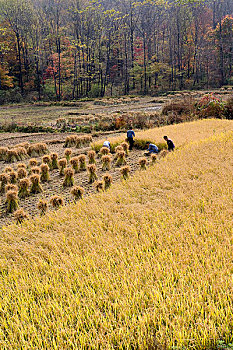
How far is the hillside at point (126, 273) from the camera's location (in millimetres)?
2287

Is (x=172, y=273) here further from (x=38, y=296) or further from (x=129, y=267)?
(x=38, y=296)

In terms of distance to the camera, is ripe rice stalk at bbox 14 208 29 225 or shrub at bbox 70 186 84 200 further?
shrub at bbox 70 186 84 200

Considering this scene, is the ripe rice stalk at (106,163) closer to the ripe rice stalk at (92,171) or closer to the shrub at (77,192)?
the ripe rice stalk at (92,171)

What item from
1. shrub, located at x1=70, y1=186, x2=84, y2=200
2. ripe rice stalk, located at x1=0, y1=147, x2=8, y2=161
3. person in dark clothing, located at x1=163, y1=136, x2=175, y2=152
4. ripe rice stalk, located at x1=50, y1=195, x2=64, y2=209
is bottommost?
ripe rice stalk, located at x1=50, y1=195, x2=64, y2=209

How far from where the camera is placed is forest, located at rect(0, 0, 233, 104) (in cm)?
3841

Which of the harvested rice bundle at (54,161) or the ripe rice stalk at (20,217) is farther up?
the harvested rice bundle at (54,161)

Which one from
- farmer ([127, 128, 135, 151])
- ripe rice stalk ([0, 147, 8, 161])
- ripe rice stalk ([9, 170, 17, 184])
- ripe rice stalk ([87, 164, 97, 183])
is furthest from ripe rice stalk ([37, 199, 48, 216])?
ripe rice stalk ([0, 147, 8, 161])

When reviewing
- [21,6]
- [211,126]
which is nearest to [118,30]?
[21,6]

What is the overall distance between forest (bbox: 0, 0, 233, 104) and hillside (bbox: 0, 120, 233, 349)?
34.2 metres

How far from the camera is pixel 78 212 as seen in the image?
17.0 ft

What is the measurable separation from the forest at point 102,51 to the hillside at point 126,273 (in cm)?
3420

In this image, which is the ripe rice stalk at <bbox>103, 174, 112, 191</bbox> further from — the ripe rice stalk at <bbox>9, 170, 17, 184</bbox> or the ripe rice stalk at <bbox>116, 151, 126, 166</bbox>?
the ripe rice stalk at <bbox>9, 170, 17, 184</bbox>

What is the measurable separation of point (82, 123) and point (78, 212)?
48.1ft

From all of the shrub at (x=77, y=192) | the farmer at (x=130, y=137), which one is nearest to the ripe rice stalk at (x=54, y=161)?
the farmer at (x=130, y=137)
